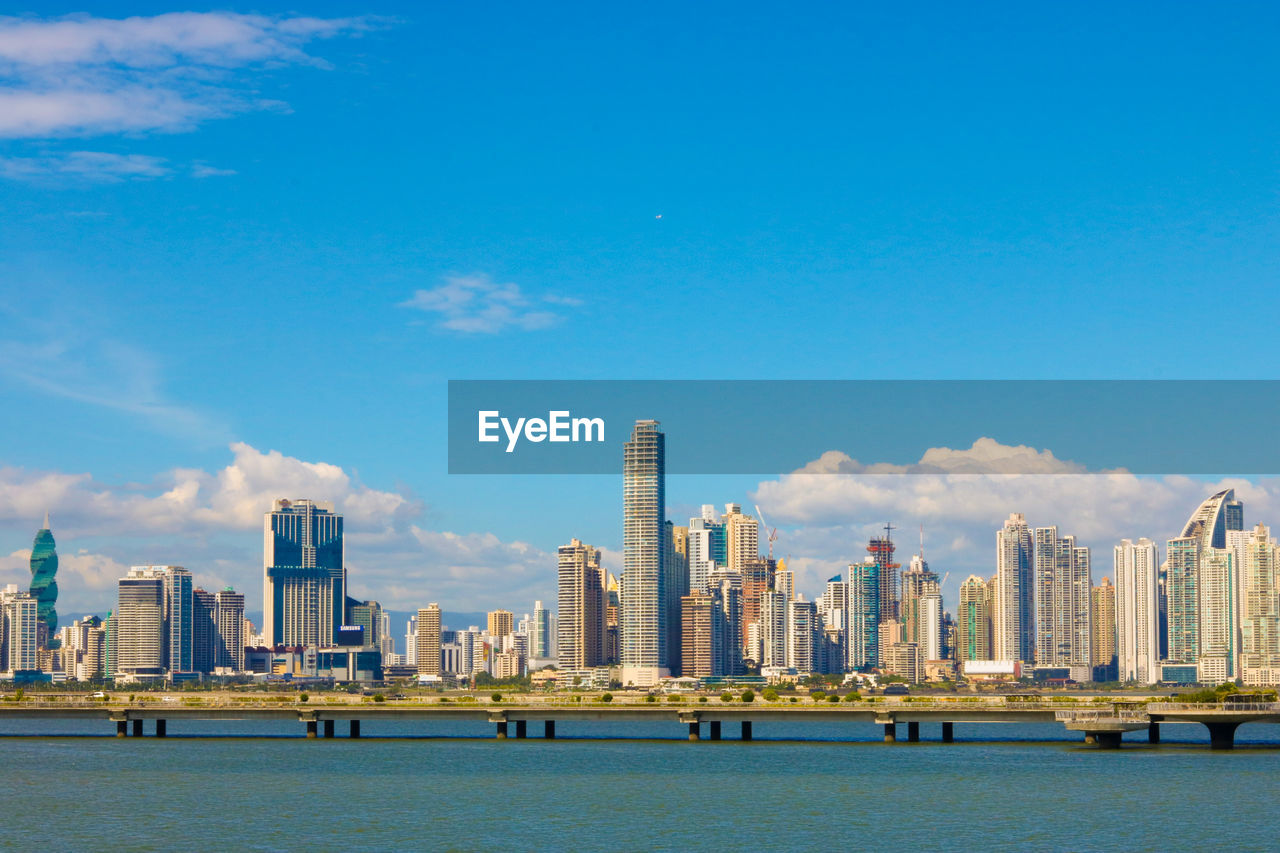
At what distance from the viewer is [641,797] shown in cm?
9650

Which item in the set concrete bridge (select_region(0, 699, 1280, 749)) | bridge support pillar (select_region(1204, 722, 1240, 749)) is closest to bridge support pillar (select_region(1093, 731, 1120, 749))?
concrete bridge (select_region(0, 699, 1280, 749))

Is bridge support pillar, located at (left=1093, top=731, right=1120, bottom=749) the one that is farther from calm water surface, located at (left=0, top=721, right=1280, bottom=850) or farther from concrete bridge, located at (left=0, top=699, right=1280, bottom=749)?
calm water surface, located at (left=0, top=721, right=1280, bottom=850)

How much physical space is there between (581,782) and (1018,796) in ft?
94.7

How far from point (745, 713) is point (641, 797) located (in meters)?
44.9

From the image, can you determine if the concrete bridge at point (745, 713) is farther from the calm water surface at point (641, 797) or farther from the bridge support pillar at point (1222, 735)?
the calm water surface at point (641, 797)

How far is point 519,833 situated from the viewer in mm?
80062

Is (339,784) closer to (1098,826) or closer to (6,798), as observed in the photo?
(6,798)

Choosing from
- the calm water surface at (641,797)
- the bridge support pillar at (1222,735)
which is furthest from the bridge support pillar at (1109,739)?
the bridge support pillar at (1222,735)

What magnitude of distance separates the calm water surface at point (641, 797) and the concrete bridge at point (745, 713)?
2792mm

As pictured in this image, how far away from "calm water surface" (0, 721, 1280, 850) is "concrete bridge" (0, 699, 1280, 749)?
279 cm

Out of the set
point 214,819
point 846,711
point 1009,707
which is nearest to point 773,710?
point 846,711

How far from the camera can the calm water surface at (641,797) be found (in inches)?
3083

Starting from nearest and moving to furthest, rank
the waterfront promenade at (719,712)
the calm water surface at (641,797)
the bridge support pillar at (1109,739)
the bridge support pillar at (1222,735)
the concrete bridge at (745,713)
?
the calm water surface at (641,797) → the concrete bridge at (745,713) → the waterfront promenade at (719,712) → the bridge support pillar at (1109,739) → the bridge support pillar at (1222,735)

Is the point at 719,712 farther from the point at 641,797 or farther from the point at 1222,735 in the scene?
the point at 641,797
